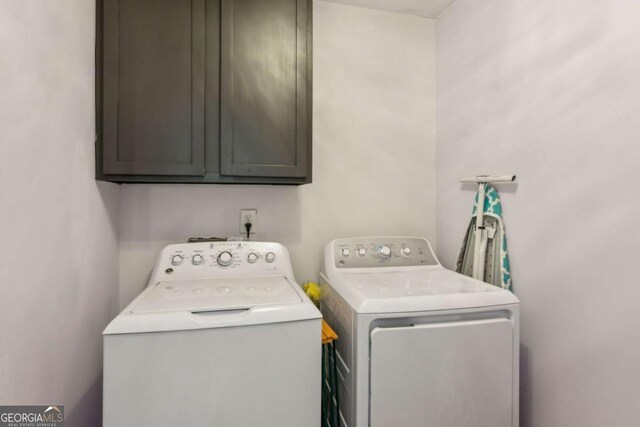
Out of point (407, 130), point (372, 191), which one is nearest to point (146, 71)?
point (372, 191)

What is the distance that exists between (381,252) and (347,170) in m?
0.55

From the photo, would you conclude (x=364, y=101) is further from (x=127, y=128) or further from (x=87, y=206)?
(x=87, y=206)

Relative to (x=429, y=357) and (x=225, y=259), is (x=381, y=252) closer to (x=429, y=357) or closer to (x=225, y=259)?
(x=429, y=357)

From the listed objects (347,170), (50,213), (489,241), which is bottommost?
(489,241)

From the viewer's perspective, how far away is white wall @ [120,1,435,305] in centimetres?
171

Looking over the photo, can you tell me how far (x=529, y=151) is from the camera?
1364mm

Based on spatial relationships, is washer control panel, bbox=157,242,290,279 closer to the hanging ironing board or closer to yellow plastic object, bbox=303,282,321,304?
yellow plastic object, bbox=303,282,321,304

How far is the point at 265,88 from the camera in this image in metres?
1.46

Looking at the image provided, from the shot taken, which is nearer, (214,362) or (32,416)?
(32,416)

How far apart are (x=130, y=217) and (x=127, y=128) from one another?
52 cm

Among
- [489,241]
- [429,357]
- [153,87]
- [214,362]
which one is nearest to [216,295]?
[214,362]

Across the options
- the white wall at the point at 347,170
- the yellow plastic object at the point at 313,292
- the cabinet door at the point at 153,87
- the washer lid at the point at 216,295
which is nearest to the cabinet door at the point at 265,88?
the cabinet door at the point at 153,87

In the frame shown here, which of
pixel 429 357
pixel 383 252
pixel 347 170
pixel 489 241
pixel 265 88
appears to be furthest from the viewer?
pixel 347 170

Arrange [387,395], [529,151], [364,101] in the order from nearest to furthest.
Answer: [387,395], [529,151], [364,101]
